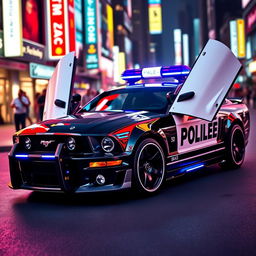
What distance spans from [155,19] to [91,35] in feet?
409

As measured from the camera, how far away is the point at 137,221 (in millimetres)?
5336

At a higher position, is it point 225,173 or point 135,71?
point 135,71

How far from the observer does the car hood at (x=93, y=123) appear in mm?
6258

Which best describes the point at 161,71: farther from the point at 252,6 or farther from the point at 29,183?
the point at 252,6

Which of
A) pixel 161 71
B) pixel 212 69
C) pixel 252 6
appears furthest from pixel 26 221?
pixel 252 6

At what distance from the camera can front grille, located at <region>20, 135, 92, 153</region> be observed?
620 cm

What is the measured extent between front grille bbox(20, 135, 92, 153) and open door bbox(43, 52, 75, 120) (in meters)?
1.72

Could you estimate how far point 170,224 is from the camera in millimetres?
5168

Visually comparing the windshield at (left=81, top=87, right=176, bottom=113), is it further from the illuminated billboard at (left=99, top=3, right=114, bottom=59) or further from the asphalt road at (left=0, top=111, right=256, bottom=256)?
the illuminated billboard at (left=99, top=3, right=114, bottom=59)

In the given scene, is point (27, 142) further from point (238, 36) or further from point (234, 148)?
point (238, 36)

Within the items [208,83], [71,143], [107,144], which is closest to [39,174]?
[71,143]

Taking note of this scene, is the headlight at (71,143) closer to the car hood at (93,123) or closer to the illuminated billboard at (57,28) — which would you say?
the car hood at (93,123)

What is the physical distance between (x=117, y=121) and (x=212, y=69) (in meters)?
1.78

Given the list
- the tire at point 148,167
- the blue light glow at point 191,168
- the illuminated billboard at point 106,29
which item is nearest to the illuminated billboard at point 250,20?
the illuminated billboard at point 106,29
